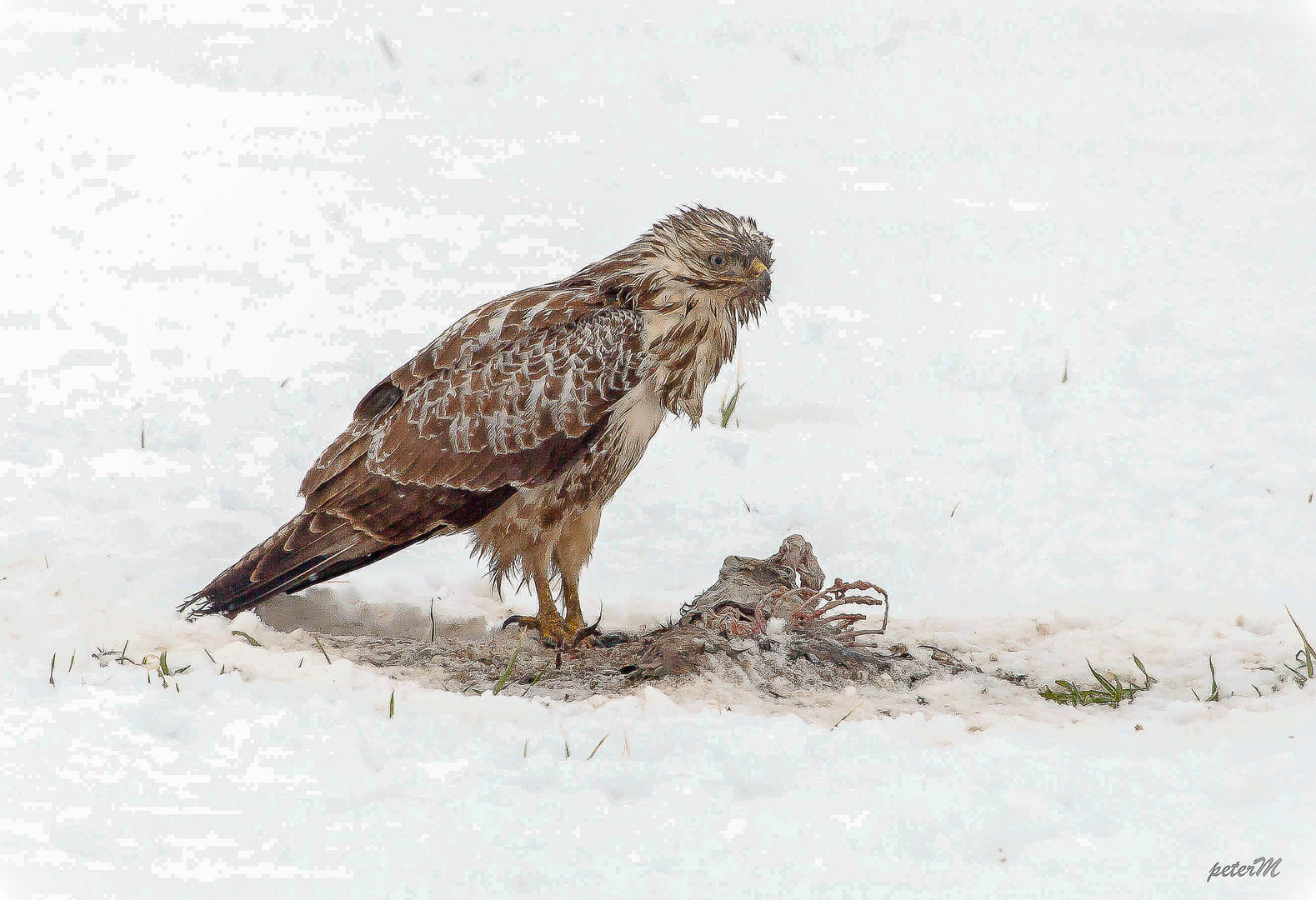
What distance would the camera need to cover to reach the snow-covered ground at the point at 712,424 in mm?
3064

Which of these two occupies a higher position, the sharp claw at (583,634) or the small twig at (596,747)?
the small twig at (596,747)

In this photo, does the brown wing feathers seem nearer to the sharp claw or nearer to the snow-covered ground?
the snow-covered ground

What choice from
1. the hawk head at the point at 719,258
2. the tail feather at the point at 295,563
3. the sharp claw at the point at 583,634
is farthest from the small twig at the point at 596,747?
the hawk head at the point at 719,258

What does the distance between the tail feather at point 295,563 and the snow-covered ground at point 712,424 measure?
0.72ft

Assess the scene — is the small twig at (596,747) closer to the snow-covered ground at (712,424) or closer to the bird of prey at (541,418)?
the snow-covered ground at (712,424)

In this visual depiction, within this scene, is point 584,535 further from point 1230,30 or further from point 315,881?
point 1230,30

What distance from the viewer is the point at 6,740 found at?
3393 mm

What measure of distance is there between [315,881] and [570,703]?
111cm

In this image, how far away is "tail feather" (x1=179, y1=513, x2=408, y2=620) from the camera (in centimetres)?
467

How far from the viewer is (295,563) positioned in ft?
15.3

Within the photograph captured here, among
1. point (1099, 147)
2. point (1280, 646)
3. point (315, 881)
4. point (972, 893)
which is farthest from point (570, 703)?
point (1099, 147)

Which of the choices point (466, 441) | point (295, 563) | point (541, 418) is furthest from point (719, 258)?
point (295, 563)

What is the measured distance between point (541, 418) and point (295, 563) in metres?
1.04

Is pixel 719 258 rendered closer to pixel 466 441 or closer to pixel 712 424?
pixel 466 441
